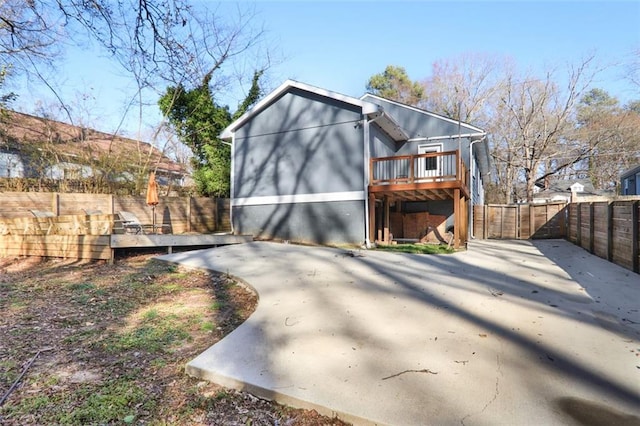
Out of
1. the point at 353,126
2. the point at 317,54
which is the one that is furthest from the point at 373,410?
the point at 317,54

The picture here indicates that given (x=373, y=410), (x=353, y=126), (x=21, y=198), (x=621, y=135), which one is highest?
(x=621, y=135)

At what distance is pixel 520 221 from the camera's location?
1424 cm

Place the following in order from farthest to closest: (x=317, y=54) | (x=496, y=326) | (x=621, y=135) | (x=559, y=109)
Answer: (x=621, y=135) → (x=559, y=109) → (x=317, y=54) → (x=496, y=326)

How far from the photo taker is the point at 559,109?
21.2m

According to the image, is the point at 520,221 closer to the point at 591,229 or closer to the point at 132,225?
the point at 591,229

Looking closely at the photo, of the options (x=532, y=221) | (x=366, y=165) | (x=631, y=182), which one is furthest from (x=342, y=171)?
(x=631, y=182)

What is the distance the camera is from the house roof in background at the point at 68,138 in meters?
11.7

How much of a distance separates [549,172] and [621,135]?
4.81 meters

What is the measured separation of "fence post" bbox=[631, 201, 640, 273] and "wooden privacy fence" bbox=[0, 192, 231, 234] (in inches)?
497

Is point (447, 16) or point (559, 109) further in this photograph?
point (559, 109)

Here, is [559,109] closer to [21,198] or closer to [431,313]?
[431,313]

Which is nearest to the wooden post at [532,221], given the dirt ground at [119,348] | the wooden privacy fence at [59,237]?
the dirt ground at [119,348]

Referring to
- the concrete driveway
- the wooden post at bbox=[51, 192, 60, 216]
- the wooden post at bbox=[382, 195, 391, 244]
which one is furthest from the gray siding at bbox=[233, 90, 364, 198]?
the concrete driveway

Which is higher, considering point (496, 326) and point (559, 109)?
point (559, 109)
